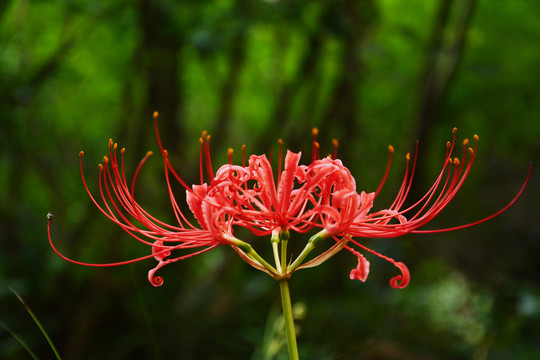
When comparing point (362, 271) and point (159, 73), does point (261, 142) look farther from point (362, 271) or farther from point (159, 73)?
point (362, 271)

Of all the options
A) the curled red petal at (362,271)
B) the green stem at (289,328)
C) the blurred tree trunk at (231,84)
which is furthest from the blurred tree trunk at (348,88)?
the green stem at (289,328)

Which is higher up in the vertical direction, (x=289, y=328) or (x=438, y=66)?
(x=438, y=66)

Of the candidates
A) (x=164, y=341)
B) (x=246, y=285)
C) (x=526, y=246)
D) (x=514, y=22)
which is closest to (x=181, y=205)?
(x=246, y=285)

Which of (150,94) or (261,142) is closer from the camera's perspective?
(150,94)

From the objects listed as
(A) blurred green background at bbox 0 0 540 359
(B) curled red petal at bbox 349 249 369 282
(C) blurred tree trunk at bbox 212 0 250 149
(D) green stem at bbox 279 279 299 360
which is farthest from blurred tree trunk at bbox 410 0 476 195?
(D) green stem at bbox 279 279 299 360

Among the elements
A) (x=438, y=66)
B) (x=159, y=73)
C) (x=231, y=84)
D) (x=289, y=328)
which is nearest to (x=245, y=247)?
(x=289, y=328)

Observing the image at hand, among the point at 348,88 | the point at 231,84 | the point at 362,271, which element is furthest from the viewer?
the point at 231,84

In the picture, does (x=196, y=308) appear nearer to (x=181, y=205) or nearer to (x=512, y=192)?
(x=181, y=205)

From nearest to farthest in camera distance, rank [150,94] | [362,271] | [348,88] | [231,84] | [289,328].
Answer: [289,328]
[362,271]
[150,94]
[348,88]
[231,84]

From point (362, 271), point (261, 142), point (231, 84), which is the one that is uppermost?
point (231, 84)
